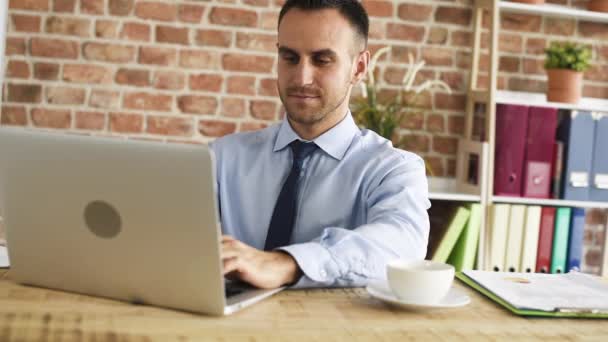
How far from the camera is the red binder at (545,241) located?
9.23 ft

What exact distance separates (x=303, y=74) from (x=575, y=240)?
5.35 feet

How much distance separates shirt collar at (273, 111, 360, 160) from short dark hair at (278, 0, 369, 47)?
0.78ft

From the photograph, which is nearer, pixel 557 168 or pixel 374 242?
pixel 374 242

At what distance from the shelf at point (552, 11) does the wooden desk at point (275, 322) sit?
1932mm

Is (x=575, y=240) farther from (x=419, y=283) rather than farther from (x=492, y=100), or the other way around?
(x=419, y=283)

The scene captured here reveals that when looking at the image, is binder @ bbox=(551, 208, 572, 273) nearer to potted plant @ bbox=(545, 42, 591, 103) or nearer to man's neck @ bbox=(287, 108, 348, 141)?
potted plant @ bbox=(545, 42, 591, 103)

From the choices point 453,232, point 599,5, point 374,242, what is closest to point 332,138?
point 374,242

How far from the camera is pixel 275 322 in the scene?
0.99m

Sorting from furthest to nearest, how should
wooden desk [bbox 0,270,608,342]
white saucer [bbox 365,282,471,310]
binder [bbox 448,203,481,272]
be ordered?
binder [bbox 448,203,481,272] < white saucer [bbox 365,282,471,310] < wooden desk [bbox 0,270,608,342]

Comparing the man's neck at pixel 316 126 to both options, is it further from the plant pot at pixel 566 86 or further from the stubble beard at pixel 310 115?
the plant pot at pixel 566 86

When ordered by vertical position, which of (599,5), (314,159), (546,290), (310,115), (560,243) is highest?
(599,5)

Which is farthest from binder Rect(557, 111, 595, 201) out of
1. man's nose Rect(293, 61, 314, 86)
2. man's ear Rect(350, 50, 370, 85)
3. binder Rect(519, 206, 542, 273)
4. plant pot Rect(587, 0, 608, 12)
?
man's nose Rect(293, 61, 314, 86)

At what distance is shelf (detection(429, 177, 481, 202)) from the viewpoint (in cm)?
275

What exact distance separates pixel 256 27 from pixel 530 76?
117 cm
